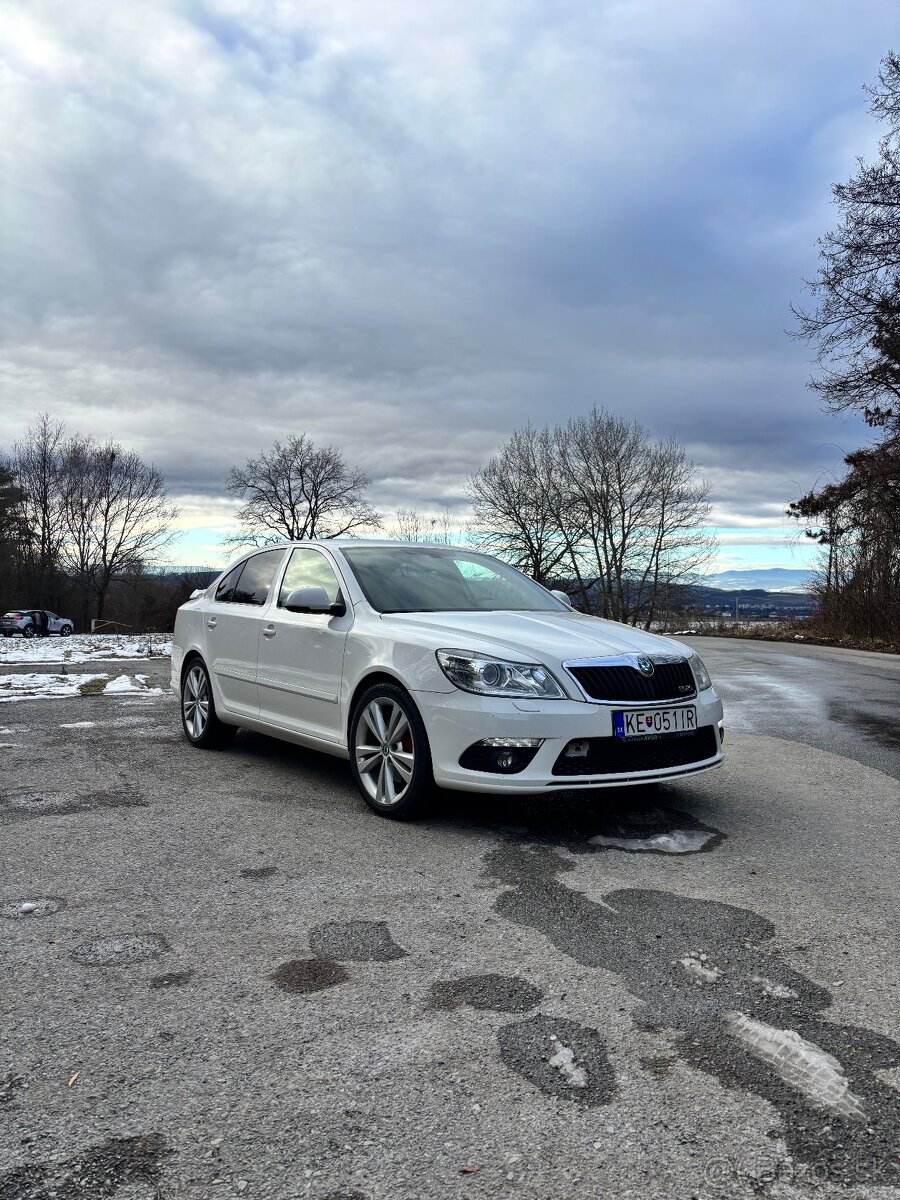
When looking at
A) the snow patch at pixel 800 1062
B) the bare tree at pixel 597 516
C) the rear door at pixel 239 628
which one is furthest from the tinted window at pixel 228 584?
Answer: the bare tree at pixel 597 516

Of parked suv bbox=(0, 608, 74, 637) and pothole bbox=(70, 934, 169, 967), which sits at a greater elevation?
pothole bbox=(70, 934, 169, 967)

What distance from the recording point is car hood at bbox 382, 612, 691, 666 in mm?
4676

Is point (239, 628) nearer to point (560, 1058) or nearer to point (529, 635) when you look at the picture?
point (529, 635)

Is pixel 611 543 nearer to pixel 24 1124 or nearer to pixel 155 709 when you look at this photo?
pixel 155 709

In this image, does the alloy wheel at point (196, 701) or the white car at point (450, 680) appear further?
the alloy wheel at point (196, 701)

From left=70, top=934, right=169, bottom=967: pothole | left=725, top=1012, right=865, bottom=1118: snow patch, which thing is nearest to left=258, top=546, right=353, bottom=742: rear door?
left=70, top=934, right=169, bottom=967: pothole

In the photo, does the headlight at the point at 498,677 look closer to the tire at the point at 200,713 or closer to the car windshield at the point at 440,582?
the car windshield at the point at 440,582

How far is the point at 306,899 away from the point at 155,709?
631 centimetres

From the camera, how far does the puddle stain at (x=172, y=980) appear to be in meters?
2.86

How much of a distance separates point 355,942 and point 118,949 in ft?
2.72

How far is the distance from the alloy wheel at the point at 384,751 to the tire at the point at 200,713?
217cm

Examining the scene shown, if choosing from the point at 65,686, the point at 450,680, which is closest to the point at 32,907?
the point at 450,680

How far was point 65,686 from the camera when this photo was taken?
1147cm

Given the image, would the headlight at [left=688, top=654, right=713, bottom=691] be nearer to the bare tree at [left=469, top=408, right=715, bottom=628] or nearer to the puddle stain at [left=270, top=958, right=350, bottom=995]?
the puddle stain at [left=270, top=958, right=350, bottom=995]
